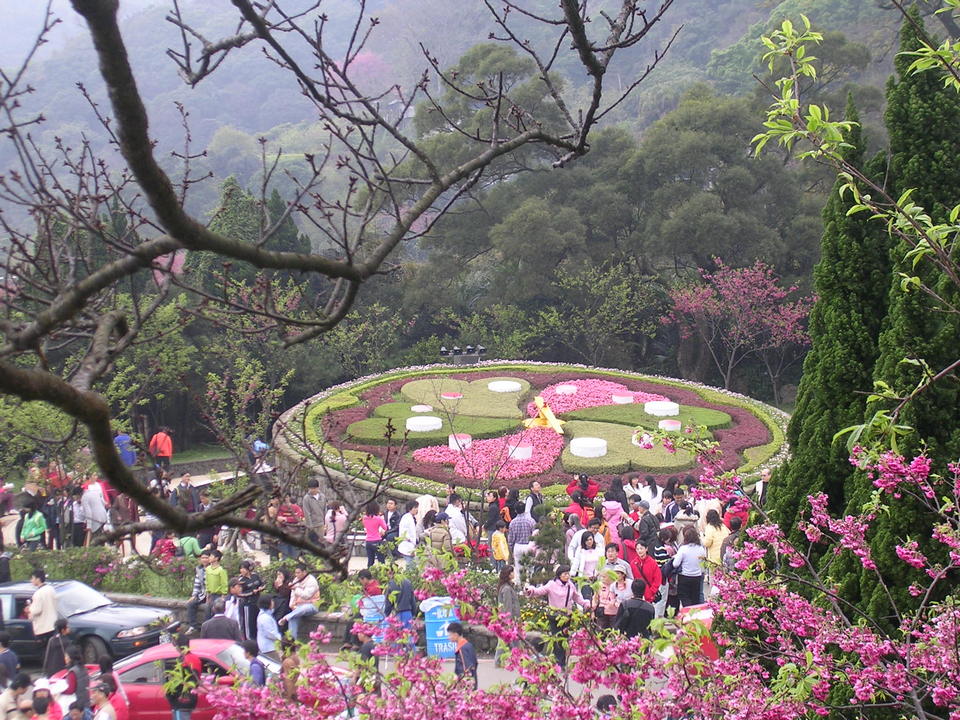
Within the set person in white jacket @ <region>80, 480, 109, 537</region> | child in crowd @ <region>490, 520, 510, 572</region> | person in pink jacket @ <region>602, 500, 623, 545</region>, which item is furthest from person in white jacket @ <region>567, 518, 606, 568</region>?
person in white jacket @ <region>80, 480, 109, 537</region>

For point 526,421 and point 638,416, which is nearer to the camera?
point 526,421

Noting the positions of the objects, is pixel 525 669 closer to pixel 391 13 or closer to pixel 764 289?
pixel 764 289

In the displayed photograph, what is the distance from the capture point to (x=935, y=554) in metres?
5.32

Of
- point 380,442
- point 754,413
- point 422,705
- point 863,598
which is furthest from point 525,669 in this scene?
point 754,413

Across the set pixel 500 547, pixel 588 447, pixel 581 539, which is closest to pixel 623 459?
pixel 588 447

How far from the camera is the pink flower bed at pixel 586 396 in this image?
19625 mm

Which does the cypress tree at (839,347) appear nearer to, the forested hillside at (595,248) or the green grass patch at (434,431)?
the green grass patch at (434,431)

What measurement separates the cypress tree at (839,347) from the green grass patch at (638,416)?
11790 millimetres

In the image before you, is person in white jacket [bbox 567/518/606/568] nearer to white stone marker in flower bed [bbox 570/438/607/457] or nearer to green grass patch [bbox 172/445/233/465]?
white stone marker in flower bed [bbox 570/438/607/457]

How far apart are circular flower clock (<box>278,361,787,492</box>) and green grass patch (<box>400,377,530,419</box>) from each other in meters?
0.02

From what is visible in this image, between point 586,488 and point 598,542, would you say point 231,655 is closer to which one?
point 598,542

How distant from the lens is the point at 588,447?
1644 cm

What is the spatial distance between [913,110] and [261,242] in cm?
538

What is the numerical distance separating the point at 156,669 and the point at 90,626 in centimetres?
217
